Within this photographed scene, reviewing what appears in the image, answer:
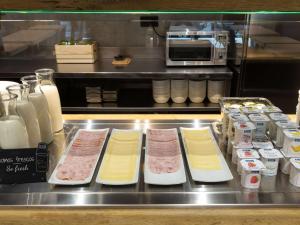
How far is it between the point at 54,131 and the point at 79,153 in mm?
229

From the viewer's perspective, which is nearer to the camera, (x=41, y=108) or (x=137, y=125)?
(x=41, y=108)

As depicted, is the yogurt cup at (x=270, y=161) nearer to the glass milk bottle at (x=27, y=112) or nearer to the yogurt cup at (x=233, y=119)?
the yogurt cup at (x=233, y=119)

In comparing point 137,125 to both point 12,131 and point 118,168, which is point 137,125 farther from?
point 12,131

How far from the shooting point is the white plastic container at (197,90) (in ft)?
8.00

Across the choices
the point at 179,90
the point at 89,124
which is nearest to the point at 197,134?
the point at 89,124

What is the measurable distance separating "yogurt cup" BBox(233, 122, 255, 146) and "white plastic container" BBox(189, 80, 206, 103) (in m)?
1.34

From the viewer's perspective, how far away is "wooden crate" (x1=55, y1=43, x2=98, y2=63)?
2.56 metres

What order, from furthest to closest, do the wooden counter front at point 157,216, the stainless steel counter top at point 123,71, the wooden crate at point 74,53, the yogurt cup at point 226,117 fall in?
the wooden crate at point 74,53, the stainless steel counter top at point 123,71, the yogurt cup at point 226,117, the wooden counter front at point 157,216

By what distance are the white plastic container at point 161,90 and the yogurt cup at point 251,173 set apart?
1.50m

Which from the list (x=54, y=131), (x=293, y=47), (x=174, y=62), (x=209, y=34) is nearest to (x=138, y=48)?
(x=174, y=62)

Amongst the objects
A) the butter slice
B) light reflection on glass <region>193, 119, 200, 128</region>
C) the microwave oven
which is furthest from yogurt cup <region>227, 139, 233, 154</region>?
the microwave oven

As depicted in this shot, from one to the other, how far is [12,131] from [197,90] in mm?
1639

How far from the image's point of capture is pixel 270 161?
1015mm

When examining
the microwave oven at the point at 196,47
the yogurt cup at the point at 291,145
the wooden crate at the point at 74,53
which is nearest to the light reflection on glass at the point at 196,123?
the yogurt cup at the point at 291,145
